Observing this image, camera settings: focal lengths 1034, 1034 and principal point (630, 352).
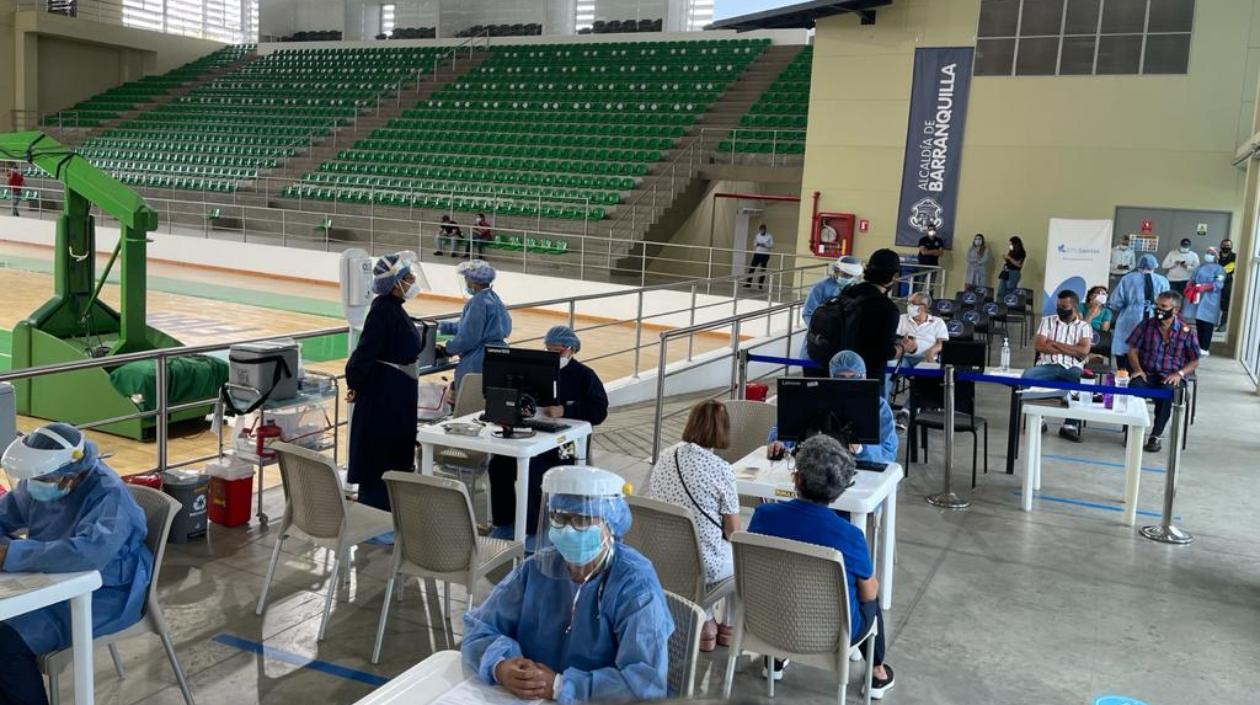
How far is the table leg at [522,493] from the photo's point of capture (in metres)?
5.43

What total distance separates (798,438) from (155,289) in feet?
55.4

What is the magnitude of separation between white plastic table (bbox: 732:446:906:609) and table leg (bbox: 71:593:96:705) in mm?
2728

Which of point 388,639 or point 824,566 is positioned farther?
point 388,639

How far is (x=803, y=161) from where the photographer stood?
66.4 ft

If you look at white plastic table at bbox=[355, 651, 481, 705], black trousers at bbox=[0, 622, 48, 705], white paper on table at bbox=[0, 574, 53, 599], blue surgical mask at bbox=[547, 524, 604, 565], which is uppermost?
blue surgical mask at bbox=[547, 524, 604, 565]

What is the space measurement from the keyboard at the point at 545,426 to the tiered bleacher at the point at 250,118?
21816 mm

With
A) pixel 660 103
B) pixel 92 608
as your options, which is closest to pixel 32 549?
pixel 92 608

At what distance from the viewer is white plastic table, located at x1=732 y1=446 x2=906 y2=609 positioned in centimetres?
462

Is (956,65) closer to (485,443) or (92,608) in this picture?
(485,443)

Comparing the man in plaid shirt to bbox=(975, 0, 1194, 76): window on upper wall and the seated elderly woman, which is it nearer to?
the seated elderly woman

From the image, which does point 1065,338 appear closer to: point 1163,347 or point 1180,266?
point 1163,347

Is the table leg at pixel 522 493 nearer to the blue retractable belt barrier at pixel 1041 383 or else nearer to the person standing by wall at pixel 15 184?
the blue retractable belt barrier at pixel 1041 383

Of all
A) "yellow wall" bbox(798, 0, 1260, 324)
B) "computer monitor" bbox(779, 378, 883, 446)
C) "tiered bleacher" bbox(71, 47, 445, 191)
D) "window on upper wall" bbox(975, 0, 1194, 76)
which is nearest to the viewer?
"computer monitor" bbox(779, 378, 883, 446)

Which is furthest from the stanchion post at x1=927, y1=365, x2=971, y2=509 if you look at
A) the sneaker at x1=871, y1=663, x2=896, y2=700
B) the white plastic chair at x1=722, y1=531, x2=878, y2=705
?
the white plastic chair at x1=722, y1=531, x2=878, y2=705
